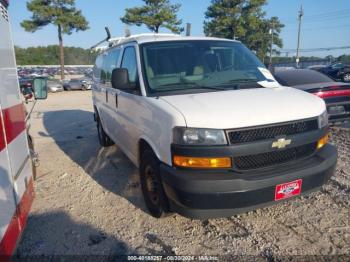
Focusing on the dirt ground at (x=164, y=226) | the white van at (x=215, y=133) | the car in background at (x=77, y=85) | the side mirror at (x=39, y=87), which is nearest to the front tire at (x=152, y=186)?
the white van at (x=215, y=133)

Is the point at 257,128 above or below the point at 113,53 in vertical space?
below

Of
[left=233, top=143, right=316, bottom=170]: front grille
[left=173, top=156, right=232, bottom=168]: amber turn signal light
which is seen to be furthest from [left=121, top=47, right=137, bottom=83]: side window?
[left=233, top=143, right=316, bottom=170]: front grille

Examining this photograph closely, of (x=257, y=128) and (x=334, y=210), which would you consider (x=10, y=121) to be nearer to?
(x=257, y=128)

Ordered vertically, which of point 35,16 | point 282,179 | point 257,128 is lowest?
point 282,179

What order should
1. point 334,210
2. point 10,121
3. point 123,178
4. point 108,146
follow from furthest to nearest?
1. point 108,146
2. point 123,178
3. point 334,210
4. point 10,121

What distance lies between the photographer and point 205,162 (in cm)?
278

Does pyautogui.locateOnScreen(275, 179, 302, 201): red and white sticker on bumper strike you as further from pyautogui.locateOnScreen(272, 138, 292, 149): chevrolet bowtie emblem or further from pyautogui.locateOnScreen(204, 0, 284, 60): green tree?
pyautogui.locateOnScreen(204, 0, 284, 60): green tree

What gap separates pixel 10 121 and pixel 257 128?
2166 millimetres

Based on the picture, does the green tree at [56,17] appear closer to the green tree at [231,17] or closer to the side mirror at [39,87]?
the green tree at [231,17]

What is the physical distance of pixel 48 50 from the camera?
399 ft

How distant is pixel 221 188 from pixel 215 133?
48 centimetres

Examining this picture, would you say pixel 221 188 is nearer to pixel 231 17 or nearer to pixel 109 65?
pixel 109 65

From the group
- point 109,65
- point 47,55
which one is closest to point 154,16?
point 109,65

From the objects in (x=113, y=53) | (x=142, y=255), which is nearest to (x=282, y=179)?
(x=142, y=255)
